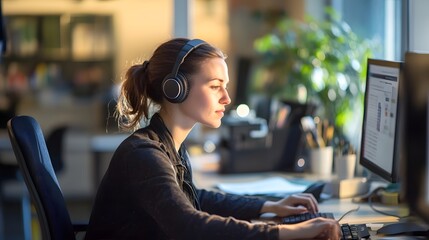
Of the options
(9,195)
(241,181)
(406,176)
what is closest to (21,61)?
(9,195)

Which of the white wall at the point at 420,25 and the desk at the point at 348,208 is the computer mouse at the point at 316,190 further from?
the white wall at the point at 420,25

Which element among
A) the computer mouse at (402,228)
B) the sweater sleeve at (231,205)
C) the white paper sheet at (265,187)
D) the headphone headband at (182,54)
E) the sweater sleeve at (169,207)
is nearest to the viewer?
the sweater sleeve at (169,207)

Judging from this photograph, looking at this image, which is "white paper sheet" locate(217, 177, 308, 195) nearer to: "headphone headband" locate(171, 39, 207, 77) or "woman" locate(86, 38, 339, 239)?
"woman" locate(86, 38, 339, 239)

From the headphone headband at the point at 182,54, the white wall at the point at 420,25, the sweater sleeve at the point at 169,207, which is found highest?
the white wall at the point at 420,25

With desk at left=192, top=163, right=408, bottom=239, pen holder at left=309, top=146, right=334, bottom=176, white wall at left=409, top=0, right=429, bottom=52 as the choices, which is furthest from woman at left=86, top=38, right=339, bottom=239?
white wall at left=409, top=0, right=429, bottom=52

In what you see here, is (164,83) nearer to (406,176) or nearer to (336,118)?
(406,176)

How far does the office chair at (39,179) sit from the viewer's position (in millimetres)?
2211

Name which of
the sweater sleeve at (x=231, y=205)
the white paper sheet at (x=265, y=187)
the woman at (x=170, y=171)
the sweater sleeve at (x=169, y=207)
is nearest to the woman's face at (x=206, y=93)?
the woman at (x=170, y=171)

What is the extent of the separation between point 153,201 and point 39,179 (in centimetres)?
34

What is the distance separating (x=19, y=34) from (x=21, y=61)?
0.22 m

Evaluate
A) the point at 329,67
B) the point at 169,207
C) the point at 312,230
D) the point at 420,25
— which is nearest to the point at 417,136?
the point at 312,230

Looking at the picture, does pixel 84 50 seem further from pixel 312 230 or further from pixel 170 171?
pixel 312 230

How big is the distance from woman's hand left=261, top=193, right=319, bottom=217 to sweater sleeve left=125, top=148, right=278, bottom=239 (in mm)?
466

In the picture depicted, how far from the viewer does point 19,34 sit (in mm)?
6898
